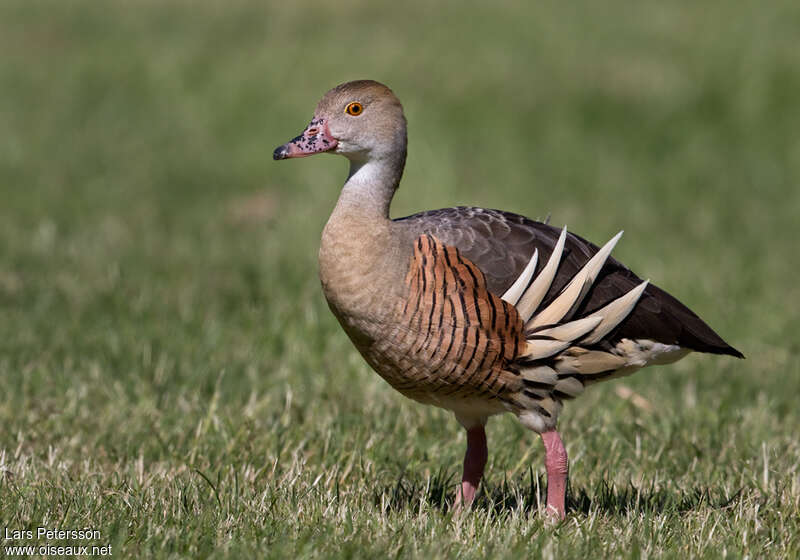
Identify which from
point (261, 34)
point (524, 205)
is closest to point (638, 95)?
point (524, 205)

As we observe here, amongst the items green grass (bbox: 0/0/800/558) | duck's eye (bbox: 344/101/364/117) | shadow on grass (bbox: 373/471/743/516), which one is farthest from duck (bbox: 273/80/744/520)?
green grass (bbox: 0/0/800/558)

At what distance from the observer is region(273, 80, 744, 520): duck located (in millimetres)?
4738

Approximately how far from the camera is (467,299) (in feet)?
15.7

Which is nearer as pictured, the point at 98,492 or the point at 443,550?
the point at 443,550

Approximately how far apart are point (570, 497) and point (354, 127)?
2099mm

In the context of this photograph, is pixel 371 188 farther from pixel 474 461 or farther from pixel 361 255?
pixel 474 461

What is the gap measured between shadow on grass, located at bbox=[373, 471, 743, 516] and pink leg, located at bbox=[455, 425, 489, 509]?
76mm

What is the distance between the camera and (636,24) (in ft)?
57.2

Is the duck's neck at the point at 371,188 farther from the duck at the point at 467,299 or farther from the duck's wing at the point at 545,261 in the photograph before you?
the duck's wing at the point at 545,261

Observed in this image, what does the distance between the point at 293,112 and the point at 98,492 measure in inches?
404

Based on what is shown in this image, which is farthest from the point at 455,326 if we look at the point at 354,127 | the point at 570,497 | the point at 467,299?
the point at 570,497

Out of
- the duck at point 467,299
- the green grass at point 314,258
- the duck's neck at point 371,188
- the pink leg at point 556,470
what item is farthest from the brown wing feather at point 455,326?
the green grass at point 314,258

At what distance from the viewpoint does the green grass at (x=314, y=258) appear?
487cm

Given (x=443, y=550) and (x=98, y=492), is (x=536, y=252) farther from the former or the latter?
(x=98, y=492)
